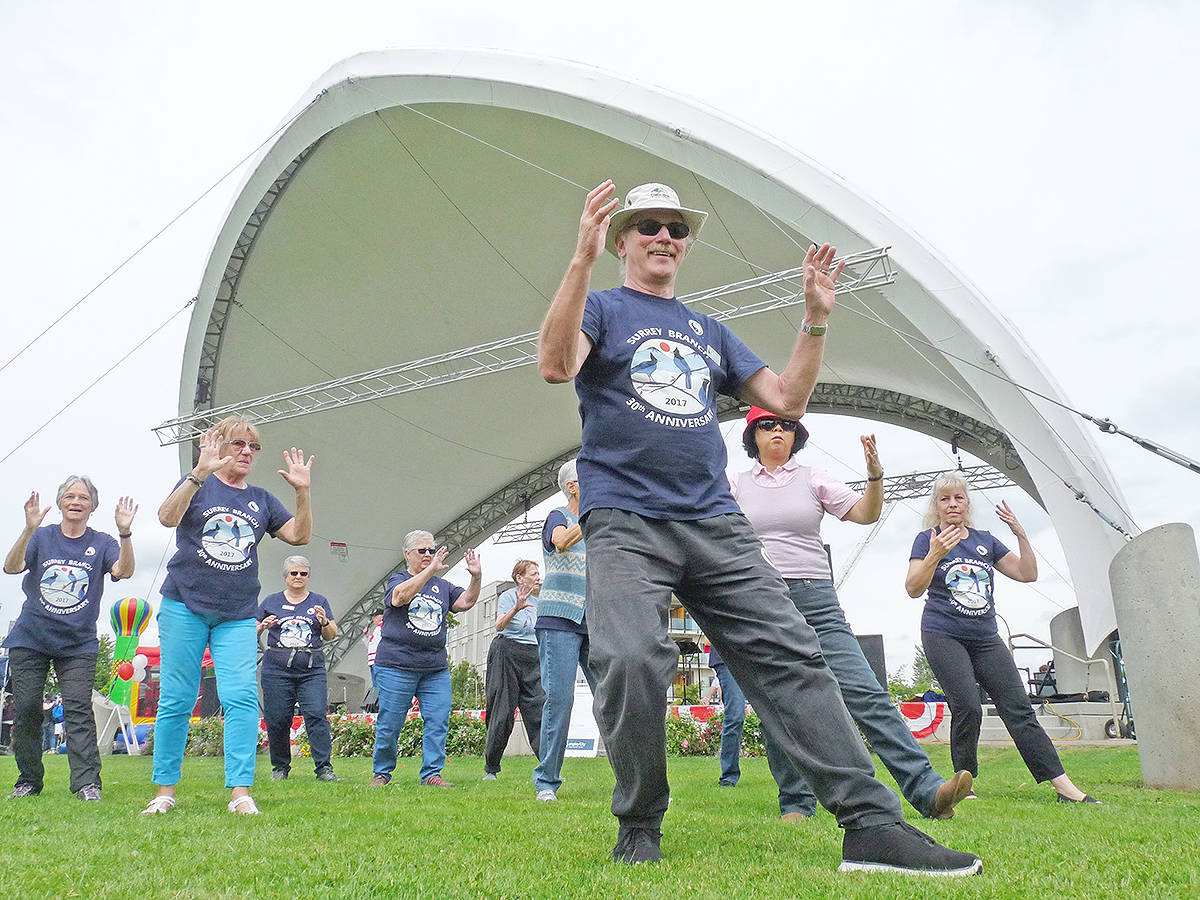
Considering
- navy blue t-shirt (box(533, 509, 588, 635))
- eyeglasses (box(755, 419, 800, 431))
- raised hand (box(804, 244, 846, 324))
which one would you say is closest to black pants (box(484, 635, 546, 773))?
navy blue t-shirt (box(533, 509, 588, 635))

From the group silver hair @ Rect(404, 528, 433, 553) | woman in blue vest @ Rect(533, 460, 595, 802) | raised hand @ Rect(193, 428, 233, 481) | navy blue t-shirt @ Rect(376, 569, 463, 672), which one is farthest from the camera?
silver hair @ Rect(404, 528, 433, 553)

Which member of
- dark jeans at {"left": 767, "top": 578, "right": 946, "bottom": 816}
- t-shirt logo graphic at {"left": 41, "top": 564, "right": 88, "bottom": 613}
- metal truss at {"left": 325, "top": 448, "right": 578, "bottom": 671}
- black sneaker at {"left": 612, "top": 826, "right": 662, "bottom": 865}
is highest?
metal truss at {"left": 325, "top": 448, "right": 578, "bottom": 671}

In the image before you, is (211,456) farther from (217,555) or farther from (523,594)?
(523,594)

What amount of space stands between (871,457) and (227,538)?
277 cm

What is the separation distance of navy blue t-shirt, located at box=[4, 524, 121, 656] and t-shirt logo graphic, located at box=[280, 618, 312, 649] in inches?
70.9

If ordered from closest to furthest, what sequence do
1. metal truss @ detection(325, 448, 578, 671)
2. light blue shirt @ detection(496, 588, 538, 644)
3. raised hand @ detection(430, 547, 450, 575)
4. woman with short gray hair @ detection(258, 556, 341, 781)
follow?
raised hand @ detection(430, 547, 450, 575), woman with short gray hair @ detection(258, 556, 341, 781), light blue shirt @ detection(496, 588, 538, 644), metal truss @ detection(325, 448, 578, 671)

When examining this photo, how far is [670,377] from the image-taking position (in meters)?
2.53

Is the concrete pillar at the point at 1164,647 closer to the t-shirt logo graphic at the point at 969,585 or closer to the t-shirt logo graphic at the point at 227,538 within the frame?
the t-shirt logo graphic at the point at 969,585

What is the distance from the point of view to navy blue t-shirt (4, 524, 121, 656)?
17.0 ft

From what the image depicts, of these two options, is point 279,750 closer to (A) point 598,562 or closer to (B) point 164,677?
(B) point 164,677

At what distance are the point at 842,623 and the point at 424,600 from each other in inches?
134

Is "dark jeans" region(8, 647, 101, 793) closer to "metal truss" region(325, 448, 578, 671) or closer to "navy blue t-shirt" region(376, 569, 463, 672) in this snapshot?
"navy blue t-shirt" region(376, 569, 463, 672)

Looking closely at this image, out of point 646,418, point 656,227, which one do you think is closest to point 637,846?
point 646,418

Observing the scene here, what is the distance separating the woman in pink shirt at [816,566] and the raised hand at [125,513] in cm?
332
